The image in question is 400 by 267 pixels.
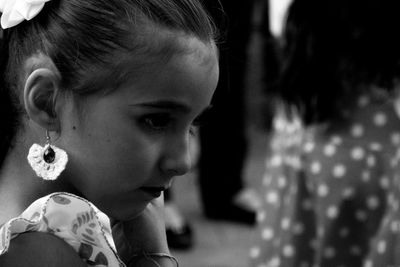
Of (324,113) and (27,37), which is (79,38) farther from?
(324,113)

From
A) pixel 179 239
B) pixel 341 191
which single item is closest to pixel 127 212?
pixel 341 191

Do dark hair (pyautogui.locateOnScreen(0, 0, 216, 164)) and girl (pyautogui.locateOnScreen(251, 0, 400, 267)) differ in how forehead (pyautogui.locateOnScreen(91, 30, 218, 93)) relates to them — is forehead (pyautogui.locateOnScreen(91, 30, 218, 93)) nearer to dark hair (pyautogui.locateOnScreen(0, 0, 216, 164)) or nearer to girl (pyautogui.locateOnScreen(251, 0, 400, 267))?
dark hair (pyautogui.locateOnScreen(0, 0, 216, 164))

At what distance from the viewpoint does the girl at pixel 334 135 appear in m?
2.70

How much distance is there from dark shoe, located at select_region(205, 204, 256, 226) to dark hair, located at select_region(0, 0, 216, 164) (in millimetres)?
3268

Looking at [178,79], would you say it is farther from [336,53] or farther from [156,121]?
[336,53]

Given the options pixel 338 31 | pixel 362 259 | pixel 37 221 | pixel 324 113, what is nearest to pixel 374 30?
pixel 338 31

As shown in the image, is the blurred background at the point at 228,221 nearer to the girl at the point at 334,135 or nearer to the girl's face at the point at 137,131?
the girl at the point at 334,135

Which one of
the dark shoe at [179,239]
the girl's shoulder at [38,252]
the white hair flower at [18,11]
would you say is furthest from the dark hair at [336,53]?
the girl's shoulder at [38,252]

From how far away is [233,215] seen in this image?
15.1ft

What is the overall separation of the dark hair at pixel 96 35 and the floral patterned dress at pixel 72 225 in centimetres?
21

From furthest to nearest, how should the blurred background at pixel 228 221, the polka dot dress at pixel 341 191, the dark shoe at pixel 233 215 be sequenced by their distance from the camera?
the dark shoe at pixel 233 215, the blurred background at pixel 228 221, the polka dot dress at pixel 341 191

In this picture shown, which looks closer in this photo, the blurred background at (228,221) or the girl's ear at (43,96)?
the girl's ear at (43,96)

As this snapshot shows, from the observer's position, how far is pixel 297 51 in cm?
288

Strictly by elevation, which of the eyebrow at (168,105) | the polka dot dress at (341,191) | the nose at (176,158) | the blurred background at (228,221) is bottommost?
the blurred background at (228,221)
